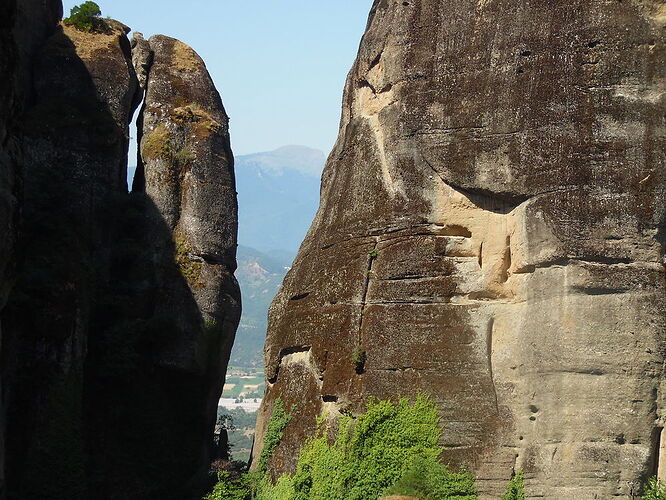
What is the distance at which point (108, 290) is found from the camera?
35125 millimetres

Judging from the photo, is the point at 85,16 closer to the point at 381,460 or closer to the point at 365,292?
the point at 365,292

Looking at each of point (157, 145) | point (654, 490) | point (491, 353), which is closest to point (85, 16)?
point (157, 145)

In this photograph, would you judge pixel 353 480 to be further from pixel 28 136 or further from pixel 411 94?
pixel 28 136

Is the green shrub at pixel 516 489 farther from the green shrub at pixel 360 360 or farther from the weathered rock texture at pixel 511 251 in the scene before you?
the green shrub at pixel 360 360

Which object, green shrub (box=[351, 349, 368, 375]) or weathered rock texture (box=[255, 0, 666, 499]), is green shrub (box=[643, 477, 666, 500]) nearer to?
weathered rock texture (box=[255, 0, 666, 499])

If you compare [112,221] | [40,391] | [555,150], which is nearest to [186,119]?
[112,221]

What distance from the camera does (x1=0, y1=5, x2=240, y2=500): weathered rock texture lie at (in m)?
30.5

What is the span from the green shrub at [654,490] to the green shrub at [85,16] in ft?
76.5

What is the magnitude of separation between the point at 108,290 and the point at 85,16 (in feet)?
31.7

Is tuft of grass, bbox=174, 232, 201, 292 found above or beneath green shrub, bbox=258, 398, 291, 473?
above

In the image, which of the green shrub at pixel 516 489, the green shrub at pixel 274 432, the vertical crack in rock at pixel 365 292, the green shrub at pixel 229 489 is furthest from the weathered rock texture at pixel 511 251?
the green shrub at pixel 229 489

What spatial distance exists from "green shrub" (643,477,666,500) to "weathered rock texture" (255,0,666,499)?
21 cm

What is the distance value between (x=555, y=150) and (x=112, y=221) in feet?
49.9

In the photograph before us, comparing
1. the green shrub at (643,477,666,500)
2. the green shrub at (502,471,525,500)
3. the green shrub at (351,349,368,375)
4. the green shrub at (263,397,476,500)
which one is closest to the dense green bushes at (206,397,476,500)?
the green shrub at (263,397,476,500)
